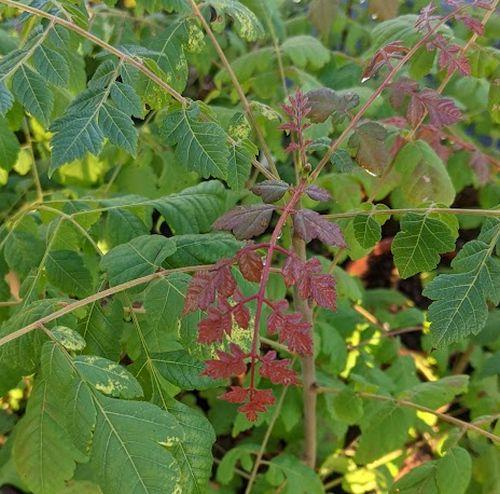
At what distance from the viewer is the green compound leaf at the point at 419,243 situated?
965 millimetres

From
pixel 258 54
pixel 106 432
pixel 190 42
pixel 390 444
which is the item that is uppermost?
pixel 190 42

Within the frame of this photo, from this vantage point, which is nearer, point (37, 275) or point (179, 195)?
point (37, 275)

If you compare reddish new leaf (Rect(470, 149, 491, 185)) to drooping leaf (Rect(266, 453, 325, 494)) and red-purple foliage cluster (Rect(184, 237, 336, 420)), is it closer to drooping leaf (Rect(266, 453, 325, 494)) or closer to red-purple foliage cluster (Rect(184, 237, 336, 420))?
drooping leaf (Rect(266, 453, 325, 494))

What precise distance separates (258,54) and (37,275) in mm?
838

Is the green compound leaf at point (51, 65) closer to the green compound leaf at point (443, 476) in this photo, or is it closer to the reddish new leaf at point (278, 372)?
the reddish new leaf at point (278, 372)

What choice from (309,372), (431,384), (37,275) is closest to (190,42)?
(37,275)

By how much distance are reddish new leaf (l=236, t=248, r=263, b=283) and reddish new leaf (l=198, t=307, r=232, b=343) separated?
51 millimetres

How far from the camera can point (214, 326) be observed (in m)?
0.75

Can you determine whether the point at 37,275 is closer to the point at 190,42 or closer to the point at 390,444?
the point at 190,42

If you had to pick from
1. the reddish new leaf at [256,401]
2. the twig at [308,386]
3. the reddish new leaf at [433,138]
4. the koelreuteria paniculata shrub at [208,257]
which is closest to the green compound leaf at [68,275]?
the koelreuteria paniculata shrub at [208,257]

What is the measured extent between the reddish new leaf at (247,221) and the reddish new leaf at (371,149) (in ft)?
0.75

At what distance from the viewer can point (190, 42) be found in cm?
116

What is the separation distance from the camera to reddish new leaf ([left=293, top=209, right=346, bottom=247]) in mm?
804

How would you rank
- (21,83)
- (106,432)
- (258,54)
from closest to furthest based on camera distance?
(106,432), (21,83), (258,54)
